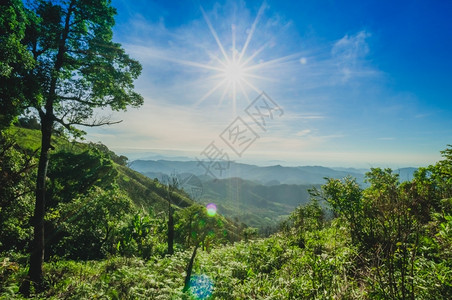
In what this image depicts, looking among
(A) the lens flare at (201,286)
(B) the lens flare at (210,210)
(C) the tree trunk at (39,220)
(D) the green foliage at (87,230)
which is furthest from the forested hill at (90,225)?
(A) the lens flare at (201,286)

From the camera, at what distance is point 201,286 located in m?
5.71

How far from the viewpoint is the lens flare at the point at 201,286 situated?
5321 millimetres

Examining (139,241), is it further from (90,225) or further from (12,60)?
(12,60)

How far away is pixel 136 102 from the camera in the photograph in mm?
10094

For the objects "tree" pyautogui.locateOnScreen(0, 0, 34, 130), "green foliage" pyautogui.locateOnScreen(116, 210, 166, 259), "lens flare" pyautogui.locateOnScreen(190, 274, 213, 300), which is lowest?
"green foliage" pyautogui.locateOnScreen(116, 210, 166, 259)

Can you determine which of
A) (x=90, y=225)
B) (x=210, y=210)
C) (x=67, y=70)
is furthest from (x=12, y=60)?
(x=210, y=210)

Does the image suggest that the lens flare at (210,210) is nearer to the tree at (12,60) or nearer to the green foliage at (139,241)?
the green foliage at (139,241)

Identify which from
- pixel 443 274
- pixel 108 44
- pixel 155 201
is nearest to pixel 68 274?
pixel 108 44

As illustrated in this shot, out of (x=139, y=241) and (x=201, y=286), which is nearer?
(x=201, y=286)

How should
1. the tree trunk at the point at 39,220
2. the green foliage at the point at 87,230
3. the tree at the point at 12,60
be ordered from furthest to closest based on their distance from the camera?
the green foliage at the point at 87,230, the tree trunk at the point at 39,220, the tree at the point at 12,60

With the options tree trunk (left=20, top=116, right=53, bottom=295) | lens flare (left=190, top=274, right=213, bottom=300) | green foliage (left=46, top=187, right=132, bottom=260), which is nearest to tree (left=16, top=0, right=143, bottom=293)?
tree trunk (left=20, top=116, right=53, bottom=295)

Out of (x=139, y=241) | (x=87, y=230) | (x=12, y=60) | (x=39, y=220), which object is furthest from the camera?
(x=87, y=230)

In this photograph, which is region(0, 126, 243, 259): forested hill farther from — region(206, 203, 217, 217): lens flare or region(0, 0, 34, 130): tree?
region(0, 0, 34, 130): tree

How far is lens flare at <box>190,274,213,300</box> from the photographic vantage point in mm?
5321
